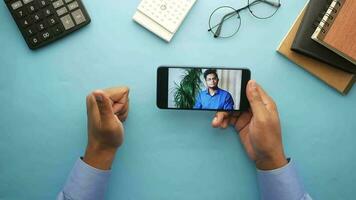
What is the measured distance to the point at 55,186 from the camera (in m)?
0.79

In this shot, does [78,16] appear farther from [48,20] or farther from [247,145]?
[247,145]

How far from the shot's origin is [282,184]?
0.74m

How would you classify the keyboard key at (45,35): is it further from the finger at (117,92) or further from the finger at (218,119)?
the finger at (218,119)

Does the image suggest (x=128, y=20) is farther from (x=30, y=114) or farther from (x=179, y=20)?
(x=30, y=114)

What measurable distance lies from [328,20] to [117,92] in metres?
0.41

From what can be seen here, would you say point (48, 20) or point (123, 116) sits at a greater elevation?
point (48, 20)

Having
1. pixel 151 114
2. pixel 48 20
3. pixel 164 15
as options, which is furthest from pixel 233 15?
pixel 48 20

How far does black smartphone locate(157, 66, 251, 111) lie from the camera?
73cm

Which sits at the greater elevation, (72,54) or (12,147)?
(72,54)

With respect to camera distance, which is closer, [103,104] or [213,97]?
[103,104]

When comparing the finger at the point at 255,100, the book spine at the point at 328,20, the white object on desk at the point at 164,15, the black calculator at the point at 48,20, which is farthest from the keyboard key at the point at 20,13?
the book spine at the point at 328,20

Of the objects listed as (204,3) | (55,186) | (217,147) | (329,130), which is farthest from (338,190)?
(55,186)

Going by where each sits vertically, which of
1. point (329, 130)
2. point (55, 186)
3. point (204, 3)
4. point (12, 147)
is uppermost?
point (204, 3)

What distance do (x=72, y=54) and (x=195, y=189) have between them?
361 mm
